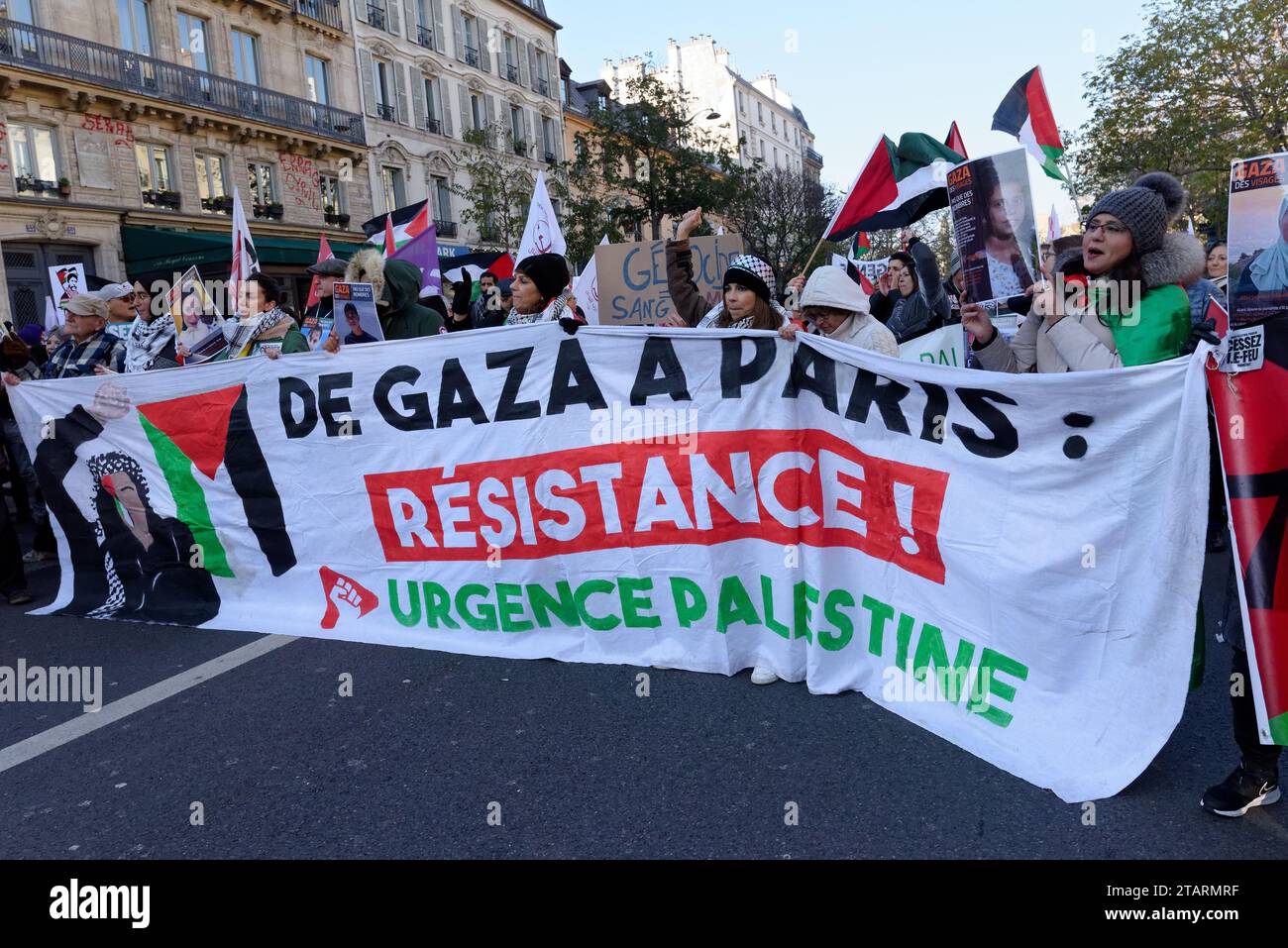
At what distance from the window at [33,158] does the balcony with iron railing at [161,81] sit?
137cm

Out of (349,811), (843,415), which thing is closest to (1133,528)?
(843,415)

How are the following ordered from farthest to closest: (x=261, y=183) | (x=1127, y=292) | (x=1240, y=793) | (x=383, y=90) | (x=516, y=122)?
(x=516, y=122) → (x=383, y=90) → (x=261, y=183) → (x=1127, y=292) → (x=1240, y=793)

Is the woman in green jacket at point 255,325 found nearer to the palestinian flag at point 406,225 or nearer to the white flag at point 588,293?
the white flag at point 588,293

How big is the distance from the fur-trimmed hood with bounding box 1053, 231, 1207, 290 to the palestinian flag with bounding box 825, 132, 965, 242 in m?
2.71

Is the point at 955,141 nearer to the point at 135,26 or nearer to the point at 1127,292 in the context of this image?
the point at 1127,292

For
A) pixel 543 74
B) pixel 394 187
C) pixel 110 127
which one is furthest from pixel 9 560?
pixel 543 74

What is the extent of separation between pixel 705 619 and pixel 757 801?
1216mm

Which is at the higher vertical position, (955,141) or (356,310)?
(955,141)

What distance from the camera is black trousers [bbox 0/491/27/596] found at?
239 inches

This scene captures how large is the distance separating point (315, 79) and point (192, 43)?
4933mm

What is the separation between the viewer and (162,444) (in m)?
5.67

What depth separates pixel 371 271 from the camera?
20.7ft
